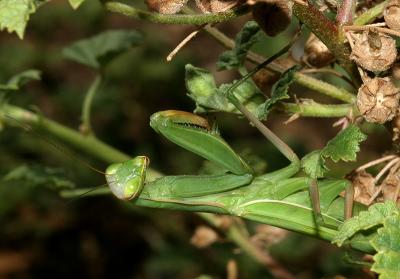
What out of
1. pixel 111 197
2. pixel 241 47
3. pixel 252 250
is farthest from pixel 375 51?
pixel 111 197

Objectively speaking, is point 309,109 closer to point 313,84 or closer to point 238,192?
point 313,84

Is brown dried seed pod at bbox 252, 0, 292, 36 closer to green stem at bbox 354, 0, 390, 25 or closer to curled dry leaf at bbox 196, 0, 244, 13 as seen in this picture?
curled dry leaf at bbox 196, 0, 244, 13

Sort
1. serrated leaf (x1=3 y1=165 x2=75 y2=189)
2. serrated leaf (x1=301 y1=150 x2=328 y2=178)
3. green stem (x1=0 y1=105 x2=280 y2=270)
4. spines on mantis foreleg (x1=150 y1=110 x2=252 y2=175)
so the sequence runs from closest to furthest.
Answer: serrated leaf (x1=301 y1=150 x2=328 y2=178), spines on mantis foreleg (x1=150 y1=110 x2=252 y2=175), green stem (x1=0 y1=105 x2=280 y2=270), serrated leaf (x1=3 y1=165 x2=75 y2=189)

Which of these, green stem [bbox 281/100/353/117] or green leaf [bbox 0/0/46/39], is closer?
green leaf [bbox 0/0/46/39]

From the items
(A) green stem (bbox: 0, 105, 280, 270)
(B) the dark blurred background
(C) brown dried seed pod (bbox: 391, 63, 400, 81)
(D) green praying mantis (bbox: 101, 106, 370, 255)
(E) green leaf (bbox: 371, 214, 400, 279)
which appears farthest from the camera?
(B) the dark blurred background

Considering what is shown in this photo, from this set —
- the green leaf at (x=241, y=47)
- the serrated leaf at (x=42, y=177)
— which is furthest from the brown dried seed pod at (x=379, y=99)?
the serrated leaf at (x=42, y=177)

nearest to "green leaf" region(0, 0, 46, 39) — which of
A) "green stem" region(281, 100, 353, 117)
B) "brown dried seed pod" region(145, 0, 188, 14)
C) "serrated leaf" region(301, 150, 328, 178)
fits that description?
"brown dried seed pod" region(145, 0, 188, 14)
